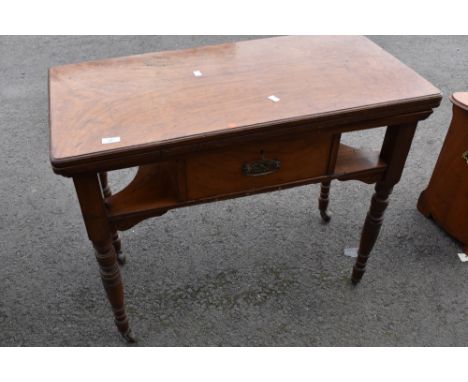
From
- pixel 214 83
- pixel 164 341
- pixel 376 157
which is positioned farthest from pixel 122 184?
pixel 376 157

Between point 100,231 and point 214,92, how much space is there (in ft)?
1.40

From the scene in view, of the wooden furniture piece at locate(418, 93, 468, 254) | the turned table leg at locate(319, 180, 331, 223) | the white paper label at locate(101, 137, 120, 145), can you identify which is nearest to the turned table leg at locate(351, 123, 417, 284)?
the turned table leg at locate(319, 180, 331, 223)

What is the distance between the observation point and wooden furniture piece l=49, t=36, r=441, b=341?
0.92 meters

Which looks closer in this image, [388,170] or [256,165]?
[256,165]

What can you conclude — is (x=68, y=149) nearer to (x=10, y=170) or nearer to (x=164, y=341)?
(x=164, y=341)

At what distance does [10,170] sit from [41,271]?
0.75 meters

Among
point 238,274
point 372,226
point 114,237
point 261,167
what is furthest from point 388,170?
point 114,237

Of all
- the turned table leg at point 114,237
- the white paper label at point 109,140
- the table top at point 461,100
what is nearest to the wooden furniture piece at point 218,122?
the white paper label at point 109,140

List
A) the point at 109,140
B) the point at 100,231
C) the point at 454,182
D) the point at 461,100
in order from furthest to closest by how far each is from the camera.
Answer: the point at 454,182 → the point at 461,100 → the point at 100,231 → the point at 109,140

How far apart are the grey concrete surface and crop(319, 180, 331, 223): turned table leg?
0.04 metres

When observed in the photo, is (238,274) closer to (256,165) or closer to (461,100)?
(256,165)

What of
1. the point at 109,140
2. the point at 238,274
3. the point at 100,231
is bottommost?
the point at 238,274

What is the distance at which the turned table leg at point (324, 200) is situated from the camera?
1.74 m

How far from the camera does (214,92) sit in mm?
1059
